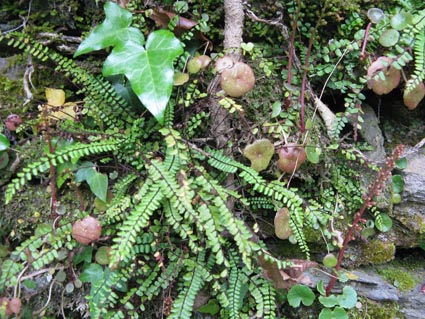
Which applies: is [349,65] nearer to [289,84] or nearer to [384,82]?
[384,82]

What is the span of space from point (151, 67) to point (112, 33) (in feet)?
1.10

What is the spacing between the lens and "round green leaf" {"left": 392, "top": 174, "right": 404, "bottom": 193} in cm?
235

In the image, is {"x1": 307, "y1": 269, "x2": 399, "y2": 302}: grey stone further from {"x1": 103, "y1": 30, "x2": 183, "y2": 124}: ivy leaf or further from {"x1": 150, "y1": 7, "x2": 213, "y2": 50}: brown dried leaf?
{"x1": 150, "y1": 7, "x2": 213, "y2": 50}: brown dried leaf

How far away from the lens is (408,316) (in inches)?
88.7

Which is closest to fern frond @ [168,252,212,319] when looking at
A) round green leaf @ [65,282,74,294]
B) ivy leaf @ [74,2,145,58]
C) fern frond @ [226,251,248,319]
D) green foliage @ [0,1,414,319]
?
green foliage @ [0,1,414,319]

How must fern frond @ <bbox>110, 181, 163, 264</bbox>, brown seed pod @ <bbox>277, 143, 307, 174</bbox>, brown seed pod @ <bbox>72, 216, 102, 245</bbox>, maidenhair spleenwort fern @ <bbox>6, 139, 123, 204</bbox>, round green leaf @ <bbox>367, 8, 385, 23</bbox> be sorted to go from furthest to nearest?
round green leaf @ <bbox>367, 8, 385, 23</bbox>, brown seed pod @ <bbox>277, 143, 307, 174</bbox>, brown seed pod @ <bbox>72, 216, 102, 245</bbox>, maidenhair spleenwort fern @ <bbox>6, 139, 123, 204</bbox>, fern frond @ <bbox>110, 181, 163, 264</bbox>

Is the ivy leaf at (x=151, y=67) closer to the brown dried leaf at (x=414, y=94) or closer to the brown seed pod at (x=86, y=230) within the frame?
the brown seed pod at (x=86, y=230)

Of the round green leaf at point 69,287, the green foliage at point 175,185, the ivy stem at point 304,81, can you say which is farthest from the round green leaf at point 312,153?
the round green leaf at point 69,287

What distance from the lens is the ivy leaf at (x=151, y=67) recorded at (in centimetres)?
191

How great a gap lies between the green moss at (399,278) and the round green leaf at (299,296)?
20.3 inches

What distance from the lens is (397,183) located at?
92.8 inches

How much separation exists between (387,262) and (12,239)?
2.18 meters

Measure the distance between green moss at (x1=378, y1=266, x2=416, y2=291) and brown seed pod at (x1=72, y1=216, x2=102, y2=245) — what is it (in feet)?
5.34

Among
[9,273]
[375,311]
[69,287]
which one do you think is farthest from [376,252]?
[9,273]
